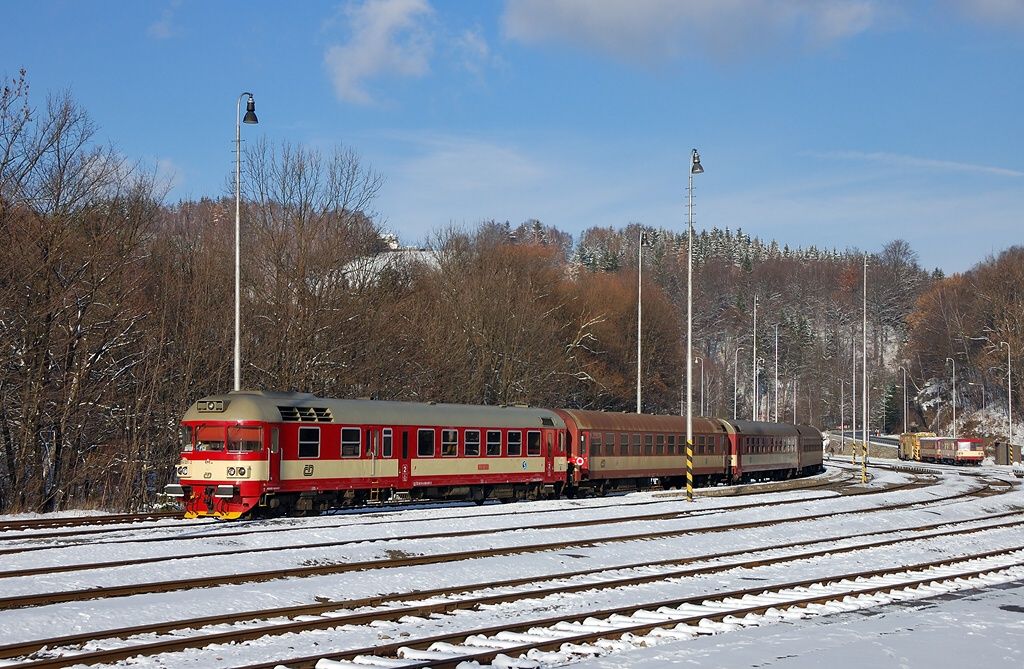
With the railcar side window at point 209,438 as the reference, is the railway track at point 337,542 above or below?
below

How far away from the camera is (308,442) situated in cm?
2688

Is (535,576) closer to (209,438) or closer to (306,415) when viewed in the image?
(306,415)

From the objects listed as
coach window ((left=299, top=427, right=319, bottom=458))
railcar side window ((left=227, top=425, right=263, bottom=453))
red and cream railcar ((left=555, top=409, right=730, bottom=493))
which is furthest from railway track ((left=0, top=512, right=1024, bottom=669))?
red and cream railcar ((left=555, top=409, right=730, bottom=493))

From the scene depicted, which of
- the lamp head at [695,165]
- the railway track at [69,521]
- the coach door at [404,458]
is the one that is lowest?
the railway track at [69,521]

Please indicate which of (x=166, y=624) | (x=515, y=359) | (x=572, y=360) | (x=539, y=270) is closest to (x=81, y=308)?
(x=166, y=624)

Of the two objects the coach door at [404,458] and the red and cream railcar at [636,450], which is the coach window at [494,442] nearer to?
the coach door at [404,458]

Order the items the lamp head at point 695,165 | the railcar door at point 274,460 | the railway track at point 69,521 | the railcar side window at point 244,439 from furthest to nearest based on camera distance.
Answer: the lamp head at point 695,165 → the railcar door at point 274,460 → the railcar side window at point 244,439 → the railway track at point 69,521

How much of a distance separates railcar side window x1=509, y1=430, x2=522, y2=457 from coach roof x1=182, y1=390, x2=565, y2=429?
0.26 m

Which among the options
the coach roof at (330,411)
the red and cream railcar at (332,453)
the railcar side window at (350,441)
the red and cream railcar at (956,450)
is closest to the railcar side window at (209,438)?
the red and cream railcar at (332,453)

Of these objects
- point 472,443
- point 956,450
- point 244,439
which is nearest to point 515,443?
point 472,443

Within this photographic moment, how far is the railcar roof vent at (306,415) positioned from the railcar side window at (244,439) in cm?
93

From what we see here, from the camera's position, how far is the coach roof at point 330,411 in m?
26.0

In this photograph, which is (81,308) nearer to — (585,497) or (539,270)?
(585,497)

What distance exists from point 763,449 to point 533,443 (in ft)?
67.0
